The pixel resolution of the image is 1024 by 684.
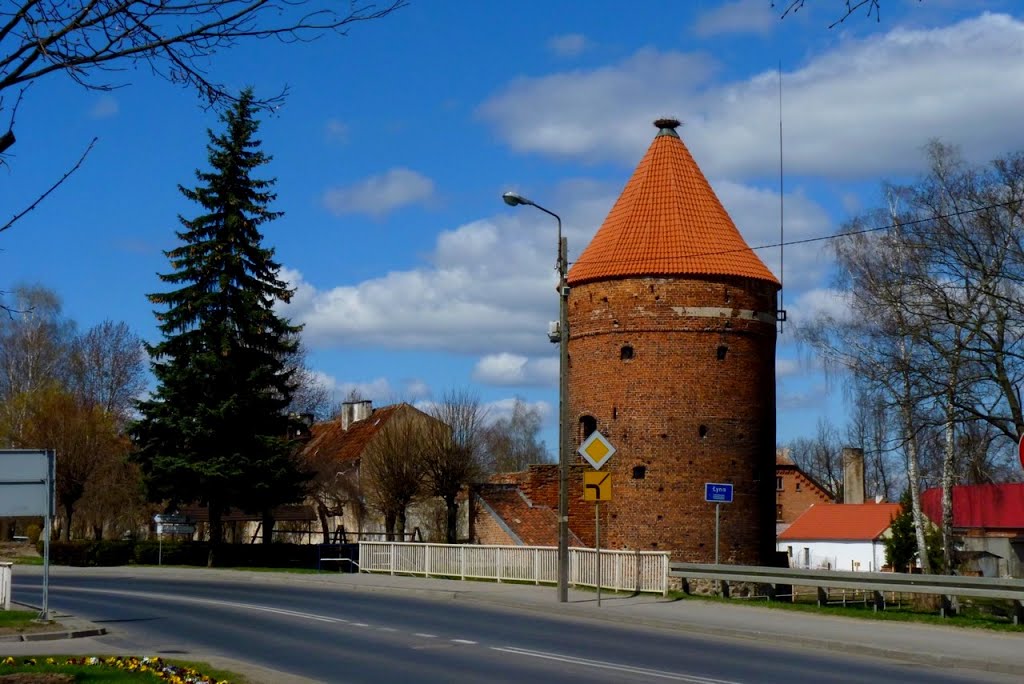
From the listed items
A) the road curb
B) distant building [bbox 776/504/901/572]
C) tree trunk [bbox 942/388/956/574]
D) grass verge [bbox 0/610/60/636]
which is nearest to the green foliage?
distant building [bbox 776/504/901/572]

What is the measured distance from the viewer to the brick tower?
35.4m

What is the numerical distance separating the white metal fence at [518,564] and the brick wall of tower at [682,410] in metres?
6.28

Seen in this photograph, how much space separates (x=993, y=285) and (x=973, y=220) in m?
1.81

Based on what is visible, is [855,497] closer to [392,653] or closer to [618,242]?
[618,242]

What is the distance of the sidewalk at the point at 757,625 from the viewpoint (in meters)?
15.6

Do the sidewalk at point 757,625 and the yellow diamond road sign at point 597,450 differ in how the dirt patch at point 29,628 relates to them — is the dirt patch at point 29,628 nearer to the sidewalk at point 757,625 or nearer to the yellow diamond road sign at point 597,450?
the sidewalk at point 757,625

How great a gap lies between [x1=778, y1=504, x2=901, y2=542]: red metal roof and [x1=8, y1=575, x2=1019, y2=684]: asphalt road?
52.4 meters

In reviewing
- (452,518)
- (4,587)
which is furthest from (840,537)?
(4,587)

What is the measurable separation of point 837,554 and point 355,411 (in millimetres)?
30438

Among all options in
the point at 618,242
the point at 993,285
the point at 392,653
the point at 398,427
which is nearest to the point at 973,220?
the point at 993,285

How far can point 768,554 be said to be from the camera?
1458 inches

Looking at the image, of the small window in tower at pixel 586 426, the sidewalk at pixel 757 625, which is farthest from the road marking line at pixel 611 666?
the small window in tower at pixel 586 426

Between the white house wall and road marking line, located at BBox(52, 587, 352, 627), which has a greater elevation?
road marking line, located at BBox(52, 587, 352, 627)

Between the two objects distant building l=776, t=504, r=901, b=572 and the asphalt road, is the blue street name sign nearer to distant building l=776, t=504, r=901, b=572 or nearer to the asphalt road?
the asphalt road
